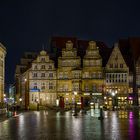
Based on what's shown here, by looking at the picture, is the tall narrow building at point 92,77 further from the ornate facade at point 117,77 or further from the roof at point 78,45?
the roof at point 78,45

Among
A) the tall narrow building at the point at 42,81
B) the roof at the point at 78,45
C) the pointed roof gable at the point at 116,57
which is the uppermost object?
the roof at the point at 78,45

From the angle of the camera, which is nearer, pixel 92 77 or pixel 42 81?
pixel 92 77

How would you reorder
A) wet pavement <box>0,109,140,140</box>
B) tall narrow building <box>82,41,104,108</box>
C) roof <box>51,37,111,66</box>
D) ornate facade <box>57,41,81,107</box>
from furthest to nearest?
roof <box>51,37,111,66</box> < ornate facade <box>57,41,81,107</box> < tall narrow building <box>82,41,104,108</box> < wet pavement <box>0,109,140,140</box>

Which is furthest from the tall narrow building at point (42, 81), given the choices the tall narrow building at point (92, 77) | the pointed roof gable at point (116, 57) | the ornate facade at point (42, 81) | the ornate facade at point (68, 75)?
the pointed roof gable at point (116, 57)

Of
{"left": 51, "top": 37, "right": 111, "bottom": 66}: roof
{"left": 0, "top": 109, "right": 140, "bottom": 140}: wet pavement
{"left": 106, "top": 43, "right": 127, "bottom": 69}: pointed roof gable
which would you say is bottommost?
{"left": 0, "top": 109, "right": 140, "bottom": 140}: wet pavement

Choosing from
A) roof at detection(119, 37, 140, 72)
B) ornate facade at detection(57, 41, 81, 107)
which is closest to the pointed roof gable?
roof at detection(119, 37, 140, 72)

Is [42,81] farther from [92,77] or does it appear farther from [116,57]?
[116,57]

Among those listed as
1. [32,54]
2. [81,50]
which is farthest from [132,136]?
[32,54]

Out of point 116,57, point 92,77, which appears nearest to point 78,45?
point 92,77

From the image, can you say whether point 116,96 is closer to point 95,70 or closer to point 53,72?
point 95,70

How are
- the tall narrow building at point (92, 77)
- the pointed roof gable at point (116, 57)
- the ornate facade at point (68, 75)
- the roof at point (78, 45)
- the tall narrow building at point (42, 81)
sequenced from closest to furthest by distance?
the pointed roof gable at point (116, 57), the tall narrow building at point (92, 77), the ornate facade at point (68, 75), the tall narrow building at point (42, 81), the roof at point (78, 45)

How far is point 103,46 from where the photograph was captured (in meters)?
111

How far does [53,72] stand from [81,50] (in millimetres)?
10977

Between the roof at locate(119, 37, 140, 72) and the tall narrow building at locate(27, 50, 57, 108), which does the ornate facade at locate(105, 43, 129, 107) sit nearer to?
the roof at locate(119, 37, 140, 72)
